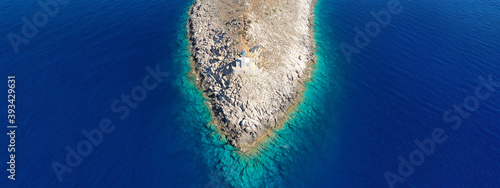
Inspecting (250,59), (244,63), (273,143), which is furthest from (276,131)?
(250,59)

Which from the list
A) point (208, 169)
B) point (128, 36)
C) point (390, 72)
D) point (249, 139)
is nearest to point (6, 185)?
point (208, 169)

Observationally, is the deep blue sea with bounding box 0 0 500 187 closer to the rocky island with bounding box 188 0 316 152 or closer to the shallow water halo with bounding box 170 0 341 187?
the shallow water halo with bounding box 170 0 341 187

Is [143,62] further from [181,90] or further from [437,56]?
[437,56]

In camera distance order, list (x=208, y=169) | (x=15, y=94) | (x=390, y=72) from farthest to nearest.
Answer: (x=390, y=72) → (x=15, y=94) → (x=208, y=169)

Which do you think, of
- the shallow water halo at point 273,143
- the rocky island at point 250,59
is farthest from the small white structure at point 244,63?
the shallow water halo at point 273,143

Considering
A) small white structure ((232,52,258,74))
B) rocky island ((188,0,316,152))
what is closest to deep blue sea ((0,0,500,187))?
rocky island ((188,0,316,152))

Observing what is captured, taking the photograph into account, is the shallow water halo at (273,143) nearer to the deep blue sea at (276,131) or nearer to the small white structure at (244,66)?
the deep blue sea at (276,131)

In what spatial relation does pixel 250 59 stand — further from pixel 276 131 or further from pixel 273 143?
pixel 273 143

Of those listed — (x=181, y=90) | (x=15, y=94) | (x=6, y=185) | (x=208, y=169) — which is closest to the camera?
(x=6, y=185)
